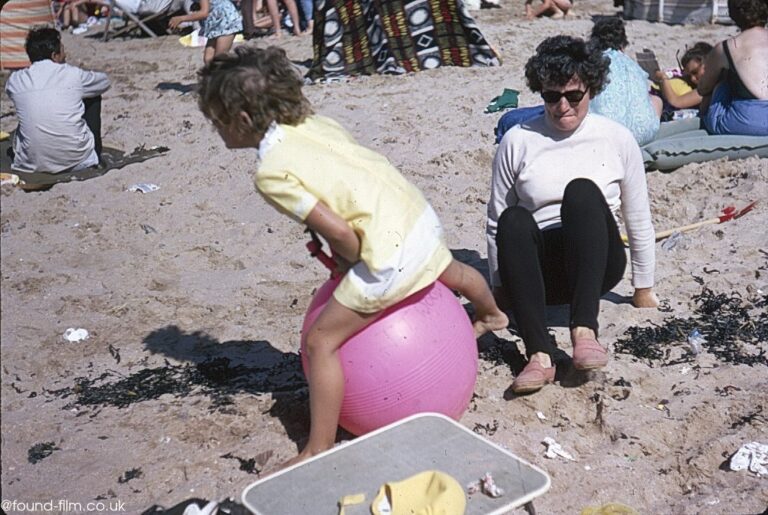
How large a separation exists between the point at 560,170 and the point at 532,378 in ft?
3.16

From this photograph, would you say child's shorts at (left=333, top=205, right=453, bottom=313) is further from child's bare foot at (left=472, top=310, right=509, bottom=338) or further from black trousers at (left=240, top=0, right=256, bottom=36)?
black trousers at (left=240, top=0, right=256, bottom=36)

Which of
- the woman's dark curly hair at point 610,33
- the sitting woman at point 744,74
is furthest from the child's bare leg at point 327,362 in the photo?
the sitting woman at point 744,74

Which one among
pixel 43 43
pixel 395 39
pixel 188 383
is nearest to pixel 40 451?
pixel 188 383

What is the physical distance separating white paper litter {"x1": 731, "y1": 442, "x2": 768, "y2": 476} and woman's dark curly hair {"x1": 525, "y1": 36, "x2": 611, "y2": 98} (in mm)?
1623

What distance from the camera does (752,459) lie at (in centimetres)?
346

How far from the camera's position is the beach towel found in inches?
390

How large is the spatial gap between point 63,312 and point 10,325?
27 cm

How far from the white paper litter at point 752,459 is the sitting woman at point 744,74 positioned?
376 cm

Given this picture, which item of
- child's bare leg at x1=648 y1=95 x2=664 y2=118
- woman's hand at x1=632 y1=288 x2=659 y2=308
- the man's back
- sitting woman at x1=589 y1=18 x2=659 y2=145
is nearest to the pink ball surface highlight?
woman's hand at x1=632 y1=288 x2=659 y2=308

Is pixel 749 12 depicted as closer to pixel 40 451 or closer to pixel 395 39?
pixel 395 39

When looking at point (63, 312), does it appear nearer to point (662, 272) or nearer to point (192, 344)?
point (192, 344)

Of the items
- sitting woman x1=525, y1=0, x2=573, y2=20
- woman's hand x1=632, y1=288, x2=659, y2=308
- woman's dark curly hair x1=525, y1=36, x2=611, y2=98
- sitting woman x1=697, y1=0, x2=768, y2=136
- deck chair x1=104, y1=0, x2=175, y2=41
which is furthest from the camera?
deck chair x1=104, y1=0, x2=175, y2=41

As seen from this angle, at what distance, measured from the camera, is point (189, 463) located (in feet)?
11.9

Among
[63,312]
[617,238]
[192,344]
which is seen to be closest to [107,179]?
[63,312]
